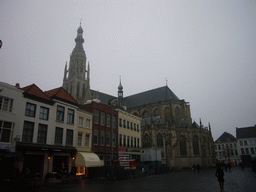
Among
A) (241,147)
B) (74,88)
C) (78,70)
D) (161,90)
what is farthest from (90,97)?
(241,147)

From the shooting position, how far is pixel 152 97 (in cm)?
6875

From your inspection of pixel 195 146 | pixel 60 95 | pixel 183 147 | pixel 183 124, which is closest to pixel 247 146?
pixel 195 146

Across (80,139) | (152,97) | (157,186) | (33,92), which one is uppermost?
(152,97)

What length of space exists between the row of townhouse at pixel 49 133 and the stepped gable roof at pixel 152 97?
39.0 m

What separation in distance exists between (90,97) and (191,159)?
3558cm

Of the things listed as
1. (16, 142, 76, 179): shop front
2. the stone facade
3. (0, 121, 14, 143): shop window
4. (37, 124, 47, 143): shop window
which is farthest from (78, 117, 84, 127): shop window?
the stone facade

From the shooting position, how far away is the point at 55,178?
18109mm

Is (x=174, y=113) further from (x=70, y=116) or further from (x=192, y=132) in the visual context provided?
(x=70, y=116)

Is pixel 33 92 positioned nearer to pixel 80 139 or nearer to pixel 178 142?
pixel 80 139

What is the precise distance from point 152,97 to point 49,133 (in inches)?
2030

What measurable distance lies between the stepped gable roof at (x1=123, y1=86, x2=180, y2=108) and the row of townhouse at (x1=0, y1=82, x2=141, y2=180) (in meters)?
39.0

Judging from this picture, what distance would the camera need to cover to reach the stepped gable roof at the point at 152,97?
6501 cm

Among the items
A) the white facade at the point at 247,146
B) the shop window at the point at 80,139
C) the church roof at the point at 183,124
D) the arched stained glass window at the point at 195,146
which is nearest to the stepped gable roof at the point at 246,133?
the white facade at the point at 247,146

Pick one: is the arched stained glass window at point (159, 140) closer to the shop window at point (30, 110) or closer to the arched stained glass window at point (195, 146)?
the arched stained glass window at point (195, 146)
